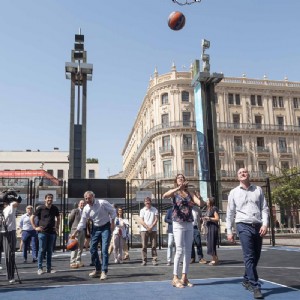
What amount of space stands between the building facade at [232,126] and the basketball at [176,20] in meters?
31.4

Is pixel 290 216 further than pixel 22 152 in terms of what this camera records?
No

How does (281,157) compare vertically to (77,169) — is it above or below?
above

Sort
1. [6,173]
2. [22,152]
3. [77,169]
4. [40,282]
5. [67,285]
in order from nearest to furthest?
1. [67,285]
2. [40,282]
3. [77,169]
4. [6,173]
5. [22,152]

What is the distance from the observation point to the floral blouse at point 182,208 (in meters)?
6.26

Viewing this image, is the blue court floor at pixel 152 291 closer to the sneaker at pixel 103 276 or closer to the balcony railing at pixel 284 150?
the sneaker at pixel 103 276

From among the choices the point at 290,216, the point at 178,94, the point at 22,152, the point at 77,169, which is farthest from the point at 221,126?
the point at 22,152

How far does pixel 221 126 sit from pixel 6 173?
30664 mm

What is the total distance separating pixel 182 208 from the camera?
631cm

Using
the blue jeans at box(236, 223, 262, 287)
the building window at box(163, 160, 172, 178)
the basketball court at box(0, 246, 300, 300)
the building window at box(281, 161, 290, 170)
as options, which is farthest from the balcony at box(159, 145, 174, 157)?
the blue jeans at box(236, 223, 262, 287)

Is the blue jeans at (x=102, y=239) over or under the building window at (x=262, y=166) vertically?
under

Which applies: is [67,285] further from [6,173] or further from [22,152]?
[22,152]

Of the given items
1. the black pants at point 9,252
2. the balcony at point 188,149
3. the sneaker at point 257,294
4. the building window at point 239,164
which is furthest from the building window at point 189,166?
the sneaker at point 257,294

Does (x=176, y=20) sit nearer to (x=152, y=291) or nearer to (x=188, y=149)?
(x=152, y=291)

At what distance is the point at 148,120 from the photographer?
5500 centimetres
